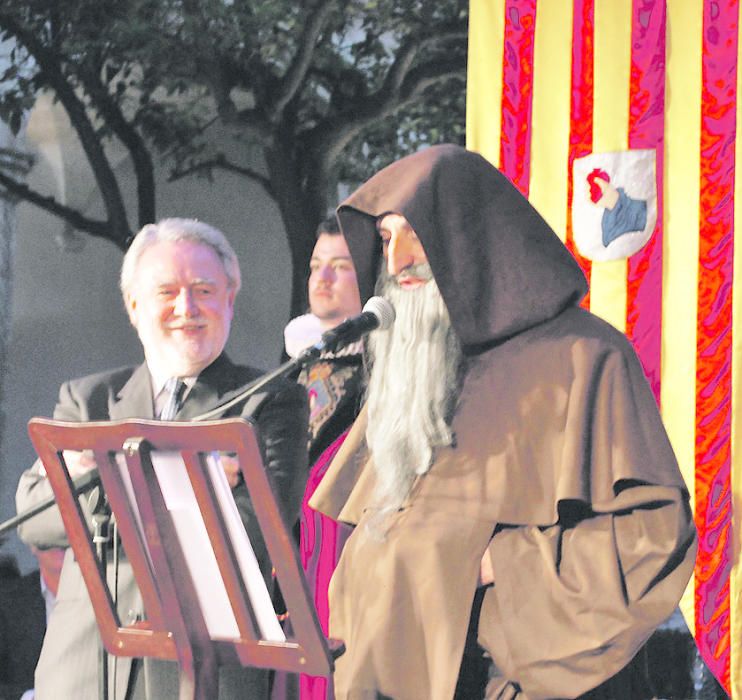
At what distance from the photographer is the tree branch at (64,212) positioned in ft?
23.4

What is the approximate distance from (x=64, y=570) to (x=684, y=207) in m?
2.58

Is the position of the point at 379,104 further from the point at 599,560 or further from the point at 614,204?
the point at 599,560

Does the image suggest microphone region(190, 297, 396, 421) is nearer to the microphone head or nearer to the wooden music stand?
the microphone head

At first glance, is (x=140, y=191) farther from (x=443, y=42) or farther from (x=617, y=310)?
(x=617, y=310)

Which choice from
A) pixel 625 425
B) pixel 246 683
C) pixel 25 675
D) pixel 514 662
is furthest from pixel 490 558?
pixel 25 675

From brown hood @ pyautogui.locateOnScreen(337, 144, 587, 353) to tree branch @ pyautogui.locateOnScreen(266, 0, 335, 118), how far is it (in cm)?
437

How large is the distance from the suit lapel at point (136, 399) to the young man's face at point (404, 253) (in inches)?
23.7

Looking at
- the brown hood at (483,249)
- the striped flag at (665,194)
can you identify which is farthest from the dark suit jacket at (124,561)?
the striped flag at (665,194)

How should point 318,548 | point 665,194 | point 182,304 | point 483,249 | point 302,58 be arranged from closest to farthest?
point 483,249
point 182,304
point 318,548
point 665,194
point 302,58

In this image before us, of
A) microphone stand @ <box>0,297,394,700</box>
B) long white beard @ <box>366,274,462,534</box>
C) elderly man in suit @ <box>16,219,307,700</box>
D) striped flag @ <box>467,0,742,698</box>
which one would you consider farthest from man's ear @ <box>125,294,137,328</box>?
striped flag @ <box>467,0,742,698</box>

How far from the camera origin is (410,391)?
2.64m

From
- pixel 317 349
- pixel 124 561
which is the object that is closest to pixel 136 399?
pixel 124 561

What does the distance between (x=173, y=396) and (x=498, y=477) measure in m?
0.74

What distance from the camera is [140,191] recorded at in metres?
7.19
